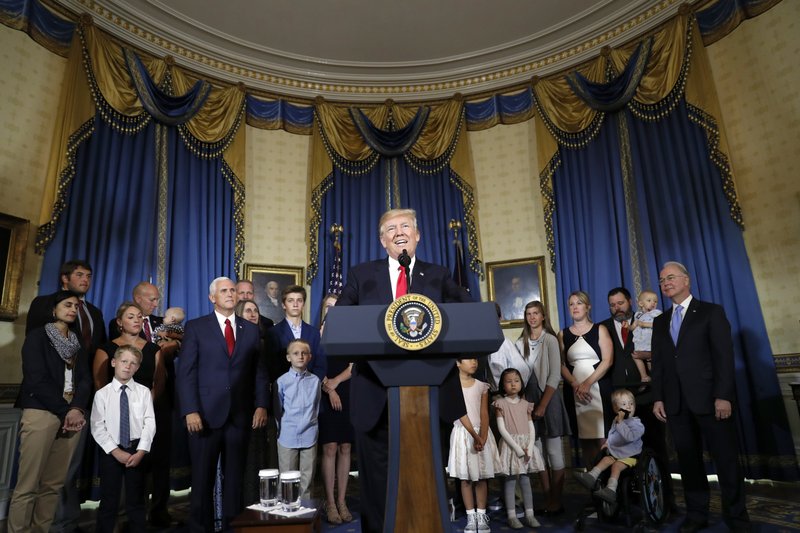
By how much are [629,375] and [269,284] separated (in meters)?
4.70

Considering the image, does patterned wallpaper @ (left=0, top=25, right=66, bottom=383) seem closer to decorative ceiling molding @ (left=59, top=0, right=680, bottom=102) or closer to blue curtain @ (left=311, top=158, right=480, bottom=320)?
decorative ceiling molding @ (left=59, top=0, right=680, bottom=102)

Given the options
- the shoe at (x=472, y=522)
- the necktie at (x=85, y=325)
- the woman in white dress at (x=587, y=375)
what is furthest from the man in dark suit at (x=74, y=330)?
the woman in white dress at (x=587, y=375)

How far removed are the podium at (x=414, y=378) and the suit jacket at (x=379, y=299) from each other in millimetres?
235

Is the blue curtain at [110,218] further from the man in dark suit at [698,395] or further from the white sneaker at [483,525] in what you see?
the man in dark suit at [698,395]

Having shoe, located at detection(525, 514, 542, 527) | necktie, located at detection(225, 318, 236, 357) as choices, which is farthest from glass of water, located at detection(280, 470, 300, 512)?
shoe, located at detection(525, 514, 542, 527)

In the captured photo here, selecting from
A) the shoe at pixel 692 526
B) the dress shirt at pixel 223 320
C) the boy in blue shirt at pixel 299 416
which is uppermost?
the dress shirt at pixel 223 320

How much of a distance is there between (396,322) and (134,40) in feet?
21.9

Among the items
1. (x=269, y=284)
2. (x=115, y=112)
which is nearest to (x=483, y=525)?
(x=269, y=284)

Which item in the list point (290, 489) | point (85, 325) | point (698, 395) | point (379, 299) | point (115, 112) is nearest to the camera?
point (379, 299)

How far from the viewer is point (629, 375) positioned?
464 cm

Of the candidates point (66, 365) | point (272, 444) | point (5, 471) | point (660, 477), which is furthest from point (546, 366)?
point (5, 471)

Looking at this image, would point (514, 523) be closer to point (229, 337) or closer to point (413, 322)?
point (229, 337)

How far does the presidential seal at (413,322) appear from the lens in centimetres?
187

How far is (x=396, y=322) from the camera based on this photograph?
1.89m
